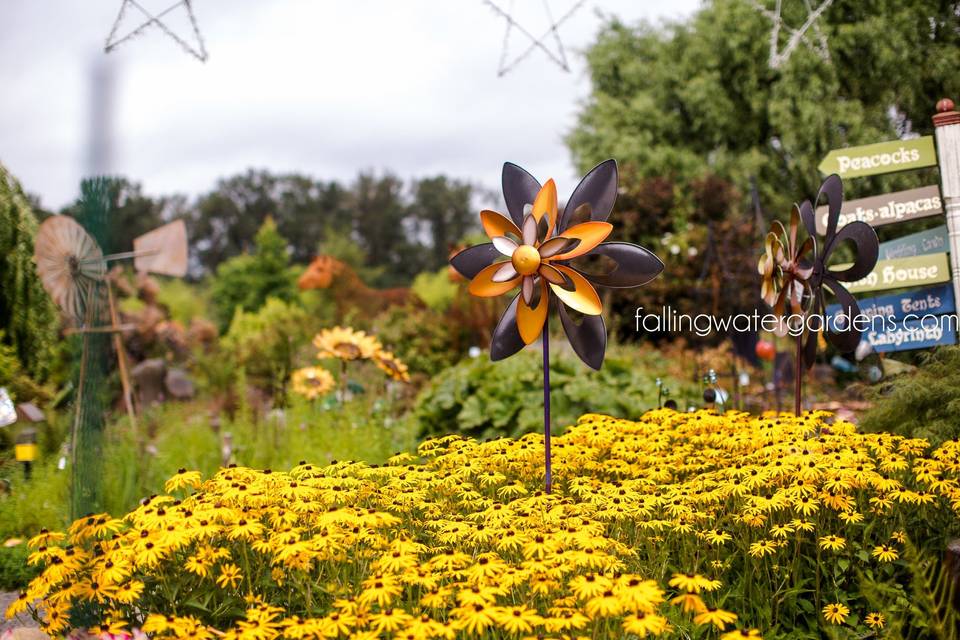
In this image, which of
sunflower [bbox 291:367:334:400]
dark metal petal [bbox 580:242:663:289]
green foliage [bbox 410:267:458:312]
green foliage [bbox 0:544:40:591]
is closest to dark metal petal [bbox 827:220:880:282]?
dark metal petal [bbox 580:242:663:289]

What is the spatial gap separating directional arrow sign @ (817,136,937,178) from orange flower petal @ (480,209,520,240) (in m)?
2.30

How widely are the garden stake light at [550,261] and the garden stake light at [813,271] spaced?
3.94 ft

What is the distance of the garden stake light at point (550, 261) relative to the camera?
3254mm

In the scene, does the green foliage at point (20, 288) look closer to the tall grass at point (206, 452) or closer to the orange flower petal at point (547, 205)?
the tall grass at point (206, 452)

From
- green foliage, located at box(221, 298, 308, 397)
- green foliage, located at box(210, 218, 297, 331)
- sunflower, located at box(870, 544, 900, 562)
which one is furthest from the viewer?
green foliage, located at box(210, 218, 297, 331)

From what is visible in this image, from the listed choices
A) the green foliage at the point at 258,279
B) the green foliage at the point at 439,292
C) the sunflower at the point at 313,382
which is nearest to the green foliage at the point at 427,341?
the green foliage at the point at 439,292

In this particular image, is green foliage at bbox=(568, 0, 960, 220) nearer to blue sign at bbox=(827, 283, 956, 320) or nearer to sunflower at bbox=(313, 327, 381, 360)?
blue sign at bbox=(827, 283, 956, 320)

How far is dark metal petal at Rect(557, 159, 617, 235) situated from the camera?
132 inches

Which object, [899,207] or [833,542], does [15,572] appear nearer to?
[833,542]

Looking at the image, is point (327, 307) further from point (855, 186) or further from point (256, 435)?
point (855, 186)

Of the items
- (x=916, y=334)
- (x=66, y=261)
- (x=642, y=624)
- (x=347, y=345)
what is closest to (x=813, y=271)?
(x=916, y=334)

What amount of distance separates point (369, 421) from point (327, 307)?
767cm

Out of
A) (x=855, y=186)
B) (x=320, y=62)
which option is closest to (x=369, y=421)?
(x=320, y=62)

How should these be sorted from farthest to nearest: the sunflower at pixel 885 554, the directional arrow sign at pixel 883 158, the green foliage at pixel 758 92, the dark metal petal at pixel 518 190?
the green foliage at pixel 758 92, the directional arrow sign at pixel 883 158, the dark metal petal at pixel 518 190, the sunflower at pixel 885 554
